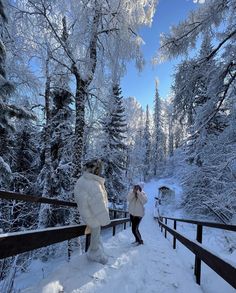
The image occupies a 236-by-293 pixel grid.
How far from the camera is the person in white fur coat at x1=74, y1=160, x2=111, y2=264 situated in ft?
14.9

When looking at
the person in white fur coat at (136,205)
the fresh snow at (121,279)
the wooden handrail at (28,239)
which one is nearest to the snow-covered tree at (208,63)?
the person in white fur coat at (136,205)

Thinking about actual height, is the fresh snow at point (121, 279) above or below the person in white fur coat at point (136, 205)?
below

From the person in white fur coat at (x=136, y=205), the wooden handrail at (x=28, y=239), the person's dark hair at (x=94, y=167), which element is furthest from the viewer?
the person in white fur coat at (x=136, y=205)

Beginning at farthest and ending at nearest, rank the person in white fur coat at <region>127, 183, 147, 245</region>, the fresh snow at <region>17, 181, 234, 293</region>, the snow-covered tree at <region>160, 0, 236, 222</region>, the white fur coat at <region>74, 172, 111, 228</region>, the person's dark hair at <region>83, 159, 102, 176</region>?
the person in white fur coat at <region>127, 183, 147, 245</region>
the snow-covered tree at <region>160, 0, 236, 222</region>
the person's dark hair at <region>83, 159, 102, 176</region>
the white fur coat at <region>74, 172, 111, 228</region>
the fresh snow at <region>17, 181, 234, 293</region>

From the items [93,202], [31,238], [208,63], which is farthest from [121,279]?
[208,63]

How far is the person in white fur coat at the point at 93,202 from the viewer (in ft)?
14.9

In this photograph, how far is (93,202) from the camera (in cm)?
458

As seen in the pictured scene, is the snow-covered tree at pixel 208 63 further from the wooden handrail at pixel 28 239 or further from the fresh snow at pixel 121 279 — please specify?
the wooden handrail at pixel 28 239

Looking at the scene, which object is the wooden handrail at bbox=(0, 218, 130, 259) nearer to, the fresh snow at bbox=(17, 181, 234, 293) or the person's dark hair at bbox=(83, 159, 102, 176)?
the fresh snow at bbox=(17, 181, 234, 293)

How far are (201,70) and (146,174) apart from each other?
236 feet

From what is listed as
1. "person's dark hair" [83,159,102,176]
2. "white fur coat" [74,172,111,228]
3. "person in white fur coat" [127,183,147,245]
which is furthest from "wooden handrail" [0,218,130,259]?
"person in white fur coat" [127,183,147,245]

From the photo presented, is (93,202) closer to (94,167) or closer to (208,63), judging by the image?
(94,167)

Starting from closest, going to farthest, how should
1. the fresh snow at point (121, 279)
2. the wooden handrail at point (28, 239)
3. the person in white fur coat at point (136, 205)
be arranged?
the wooden handrail at point (28, 239), the fresh snow at point (121, 279), the person in white fur coat at point (136, 205)

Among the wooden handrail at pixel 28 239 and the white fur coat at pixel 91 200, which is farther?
the white fur coat at pixel 91 200
